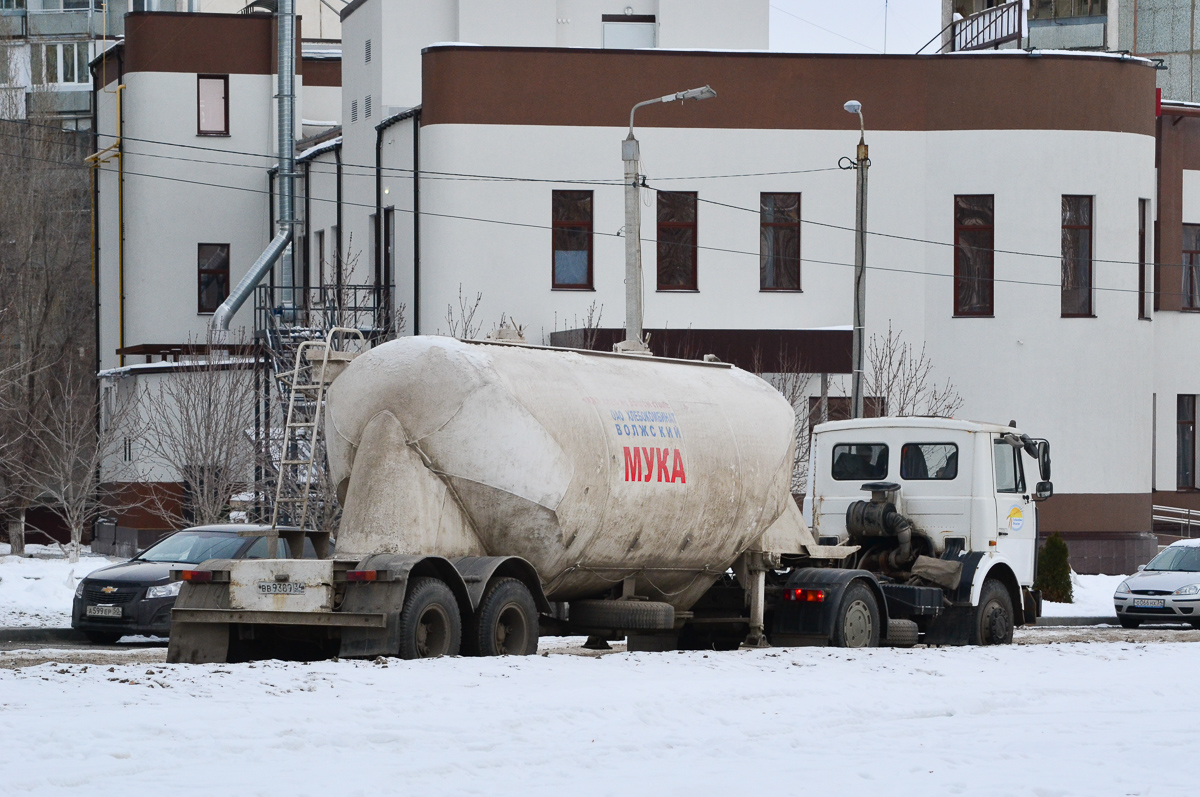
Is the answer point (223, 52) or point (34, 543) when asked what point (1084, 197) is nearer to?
point (223, 52)

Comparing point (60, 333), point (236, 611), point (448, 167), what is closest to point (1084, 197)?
point (448, 167)

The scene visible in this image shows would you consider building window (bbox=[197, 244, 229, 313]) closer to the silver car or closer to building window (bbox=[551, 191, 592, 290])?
building window (bbox=[551, 191, 592, 290])

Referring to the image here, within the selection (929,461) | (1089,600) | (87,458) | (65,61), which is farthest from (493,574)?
(65,61)

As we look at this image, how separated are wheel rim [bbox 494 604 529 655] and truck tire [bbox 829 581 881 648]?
3.95 meters

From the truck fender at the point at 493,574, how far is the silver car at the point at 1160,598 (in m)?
14.3

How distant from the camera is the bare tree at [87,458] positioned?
121ft

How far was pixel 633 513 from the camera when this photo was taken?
52.7ft

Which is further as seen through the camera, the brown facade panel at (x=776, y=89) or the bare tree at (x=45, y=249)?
the bare tree at (x=45, y=249)

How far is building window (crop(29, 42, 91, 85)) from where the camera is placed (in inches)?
2640

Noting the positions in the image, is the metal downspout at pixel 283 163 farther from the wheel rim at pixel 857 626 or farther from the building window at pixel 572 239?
the wheel rim at pixel 857 626

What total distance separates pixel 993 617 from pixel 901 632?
1.52m

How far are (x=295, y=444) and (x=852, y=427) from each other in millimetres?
6509

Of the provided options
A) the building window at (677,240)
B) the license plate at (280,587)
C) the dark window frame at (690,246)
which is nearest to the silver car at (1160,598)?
the dark window frame at (690,246)

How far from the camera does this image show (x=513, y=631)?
593 inches
